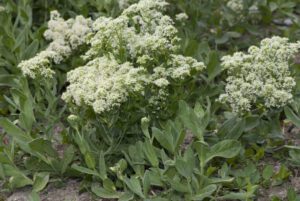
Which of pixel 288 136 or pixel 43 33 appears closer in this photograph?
pixel 288 136

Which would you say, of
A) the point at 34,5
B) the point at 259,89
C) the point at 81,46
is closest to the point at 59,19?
the point at 81,46

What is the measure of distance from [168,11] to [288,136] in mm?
2433

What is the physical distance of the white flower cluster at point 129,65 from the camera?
4.81 meters

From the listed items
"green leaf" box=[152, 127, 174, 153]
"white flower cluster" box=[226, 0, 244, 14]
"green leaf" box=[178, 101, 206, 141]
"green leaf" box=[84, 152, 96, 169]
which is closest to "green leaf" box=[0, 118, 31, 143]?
"green leaf" box=[84, 152, 96, 169]

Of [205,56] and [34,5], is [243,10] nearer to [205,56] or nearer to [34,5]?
[205,56]

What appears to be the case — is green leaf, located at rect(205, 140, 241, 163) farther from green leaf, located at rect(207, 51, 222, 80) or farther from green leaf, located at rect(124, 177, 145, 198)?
green leaf, located at rect(207, 51, 222, 80)

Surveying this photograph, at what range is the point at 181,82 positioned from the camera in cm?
520

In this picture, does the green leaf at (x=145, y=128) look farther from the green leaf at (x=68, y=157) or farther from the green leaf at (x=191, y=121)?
the green leaf at (x=68, y=157)

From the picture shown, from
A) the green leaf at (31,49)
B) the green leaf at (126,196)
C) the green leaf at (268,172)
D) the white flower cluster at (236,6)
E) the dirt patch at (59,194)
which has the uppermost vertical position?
the green leaf at (31,49)

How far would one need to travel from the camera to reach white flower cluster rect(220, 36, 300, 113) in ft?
16.8

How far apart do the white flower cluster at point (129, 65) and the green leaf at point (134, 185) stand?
0.56 metres

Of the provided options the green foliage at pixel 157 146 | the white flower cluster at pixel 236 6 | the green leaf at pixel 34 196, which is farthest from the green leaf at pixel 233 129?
the white flower cluster at pixel 236 6

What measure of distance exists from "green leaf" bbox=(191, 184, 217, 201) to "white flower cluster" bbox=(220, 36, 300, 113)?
82 centimetres

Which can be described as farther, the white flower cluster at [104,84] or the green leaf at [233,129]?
the green leaf at [233,129]
